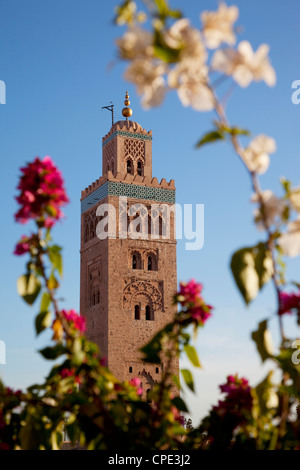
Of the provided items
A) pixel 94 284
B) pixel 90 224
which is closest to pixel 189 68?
pixel 94 284

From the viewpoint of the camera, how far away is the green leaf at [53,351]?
169cm

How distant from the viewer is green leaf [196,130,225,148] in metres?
1.27

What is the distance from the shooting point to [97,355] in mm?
1847

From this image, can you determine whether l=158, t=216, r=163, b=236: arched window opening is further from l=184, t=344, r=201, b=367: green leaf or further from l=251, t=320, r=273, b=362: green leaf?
l=251, t=320, r=273, b=362: green leaf

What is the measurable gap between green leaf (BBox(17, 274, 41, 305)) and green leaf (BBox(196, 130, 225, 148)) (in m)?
0.63

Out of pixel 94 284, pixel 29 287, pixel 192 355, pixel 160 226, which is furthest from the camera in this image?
pixel 160 226

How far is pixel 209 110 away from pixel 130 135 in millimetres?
21725

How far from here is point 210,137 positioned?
127 cm

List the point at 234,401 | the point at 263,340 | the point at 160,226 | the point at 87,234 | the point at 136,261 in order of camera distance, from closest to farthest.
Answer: the point at 263,340, the point at 234,401, the point at 136,261, the point at 160,226, the point at 87,234

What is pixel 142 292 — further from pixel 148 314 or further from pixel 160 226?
pixel 160 226

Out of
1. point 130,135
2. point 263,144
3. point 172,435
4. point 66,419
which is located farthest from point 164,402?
point 130,135

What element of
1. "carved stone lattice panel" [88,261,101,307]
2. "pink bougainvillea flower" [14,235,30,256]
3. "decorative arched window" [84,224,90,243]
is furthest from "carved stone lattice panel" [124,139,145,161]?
"pink bougainvillea flower" [14,235,30,256]

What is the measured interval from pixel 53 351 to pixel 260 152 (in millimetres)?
783

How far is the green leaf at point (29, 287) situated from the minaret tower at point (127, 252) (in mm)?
18630
